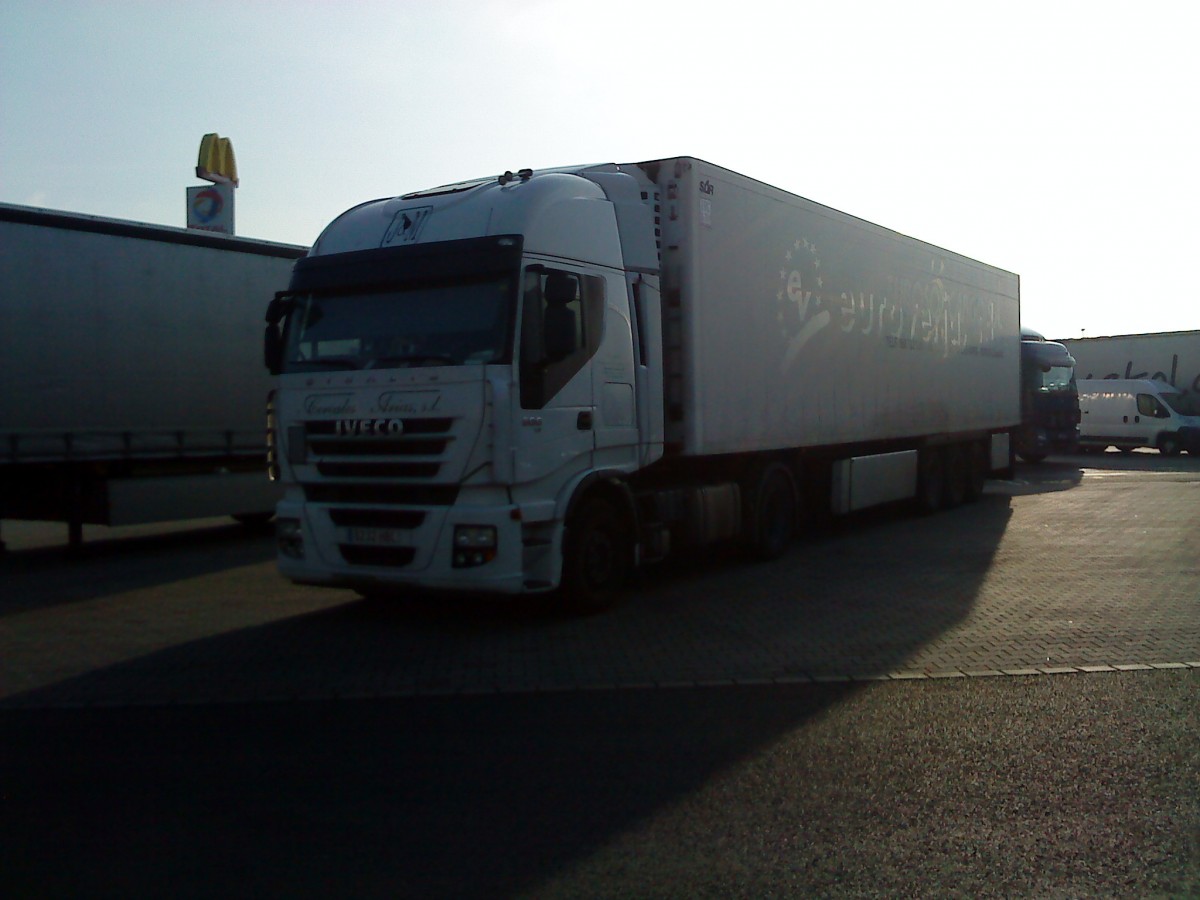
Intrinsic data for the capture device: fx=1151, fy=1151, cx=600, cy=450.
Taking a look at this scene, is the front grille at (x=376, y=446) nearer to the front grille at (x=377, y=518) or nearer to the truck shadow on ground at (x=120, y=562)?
the front grille at (x=377, y=518)

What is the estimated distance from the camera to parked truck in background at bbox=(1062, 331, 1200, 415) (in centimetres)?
3753

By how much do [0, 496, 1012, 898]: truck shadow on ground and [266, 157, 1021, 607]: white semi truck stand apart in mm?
770

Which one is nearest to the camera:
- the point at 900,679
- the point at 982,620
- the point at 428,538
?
the point at 900,679

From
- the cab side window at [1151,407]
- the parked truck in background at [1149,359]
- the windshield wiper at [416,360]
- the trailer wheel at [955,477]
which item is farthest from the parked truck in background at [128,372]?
the parked truck in background at [1149,359]

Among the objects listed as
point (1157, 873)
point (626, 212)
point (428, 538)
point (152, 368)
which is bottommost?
point (1157, 873)

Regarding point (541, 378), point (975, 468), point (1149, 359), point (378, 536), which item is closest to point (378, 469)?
point (378, 536)

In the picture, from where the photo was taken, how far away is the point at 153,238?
1419 cm

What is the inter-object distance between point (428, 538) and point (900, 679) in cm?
360

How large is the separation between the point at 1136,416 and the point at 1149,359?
133 inches

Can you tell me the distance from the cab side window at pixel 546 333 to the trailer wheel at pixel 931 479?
991 cm

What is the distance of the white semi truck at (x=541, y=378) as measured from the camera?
870 cm

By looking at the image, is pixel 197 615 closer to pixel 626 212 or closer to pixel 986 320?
pixel 626 212

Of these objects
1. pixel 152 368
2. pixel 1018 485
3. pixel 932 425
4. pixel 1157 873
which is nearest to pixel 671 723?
pixel 1157 873

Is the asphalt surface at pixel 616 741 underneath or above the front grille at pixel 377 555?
underneath
